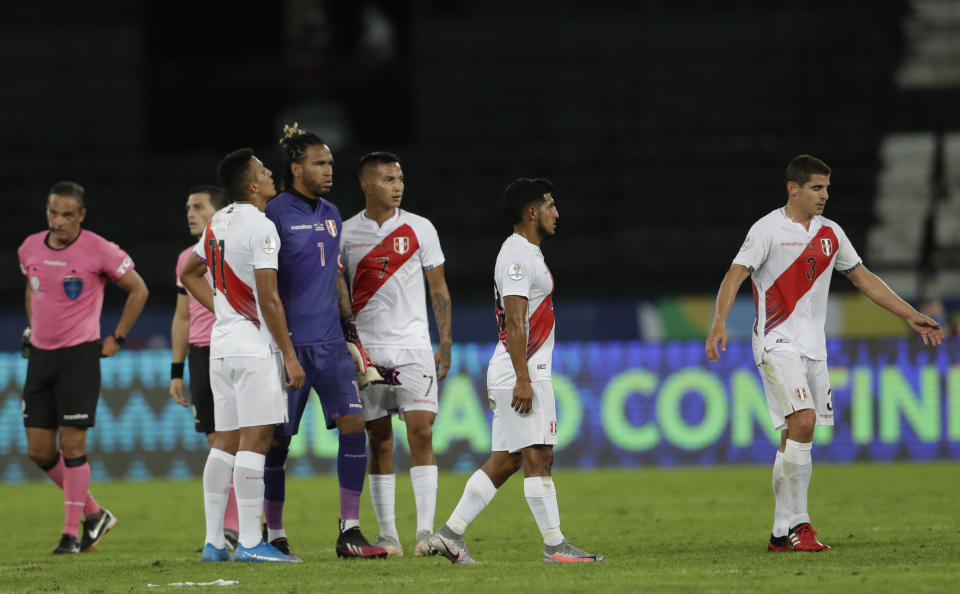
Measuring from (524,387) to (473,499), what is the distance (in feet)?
2.43

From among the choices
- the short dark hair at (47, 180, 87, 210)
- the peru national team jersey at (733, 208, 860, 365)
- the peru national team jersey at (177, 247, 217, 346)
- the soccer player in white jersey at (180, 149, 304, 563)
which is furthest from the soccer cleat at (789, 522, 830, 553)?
the short dark hair at (47, 180, 87, 210)

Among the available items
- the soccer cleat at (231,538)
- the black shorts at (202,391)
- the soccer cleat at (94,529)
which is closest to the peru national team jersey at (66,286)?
the black shorts at (202,391)

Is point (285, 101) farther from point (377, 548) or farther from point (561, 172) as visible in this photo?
point (377, 548)

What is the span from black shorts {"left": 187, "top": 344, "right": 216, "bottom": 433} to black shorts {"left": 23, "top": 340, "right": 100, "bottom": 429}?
0.75 meters

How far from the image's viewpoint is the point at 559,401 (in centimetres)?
1491

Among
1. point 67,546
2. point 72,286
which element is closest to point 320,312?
point 72,286

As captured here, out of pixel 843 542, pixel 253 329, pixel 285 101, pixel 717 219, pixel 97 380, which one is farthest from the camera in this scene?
pixel 285 101

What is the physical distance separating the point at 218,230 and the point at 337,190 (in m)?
11.5

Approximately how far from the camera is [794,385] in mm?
8234

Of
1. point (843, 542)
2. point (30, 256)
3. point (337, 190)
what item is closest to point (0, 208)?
point (337, 190)

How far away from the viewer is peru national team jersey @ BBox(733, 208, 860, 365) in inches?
329

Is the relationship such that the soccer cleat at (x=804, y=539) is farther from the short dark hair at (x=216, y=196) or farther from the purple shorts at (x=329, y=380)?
the short dark hair at (x=216, y=196)

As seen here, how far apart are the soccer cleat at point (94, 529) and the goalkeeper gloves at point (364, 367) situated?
2.43 metres

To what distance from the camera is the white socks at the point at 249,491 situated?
7934mm
